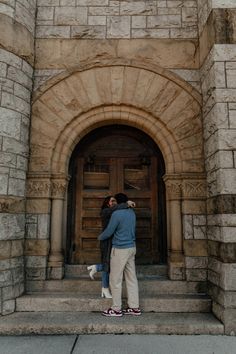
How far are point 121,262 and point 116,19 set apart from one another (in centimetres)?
401

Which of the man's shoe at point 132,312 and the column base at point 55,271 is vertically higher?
the column base at point 55,271

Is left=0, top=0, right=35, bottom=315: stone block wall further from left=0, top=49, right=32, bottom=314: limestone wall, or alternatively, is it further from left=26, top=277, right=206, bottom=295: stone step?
left=26, top=277, right=206, bottom=295: stone step

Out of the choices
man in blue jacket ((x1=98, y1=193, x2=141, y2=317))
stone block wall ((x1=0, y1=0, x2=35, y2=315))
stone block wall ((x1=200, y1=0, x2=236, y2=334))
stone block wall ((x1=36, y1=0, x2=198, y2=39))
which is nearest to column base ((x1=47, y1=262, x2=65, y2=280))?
stone block wall ((x1=0, y1=0, x2=35, y2=315))

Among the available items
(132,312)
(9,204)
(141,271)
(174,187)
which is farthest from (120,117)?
(132,312)

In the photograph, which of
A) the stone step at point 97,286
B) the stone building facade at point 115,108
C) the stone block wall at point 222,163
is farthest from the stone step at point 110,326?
the stone step at point 97,286

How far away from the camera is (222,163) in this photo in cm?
381

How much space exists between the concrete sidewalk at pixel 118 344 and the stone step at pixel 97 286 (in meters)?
0.92

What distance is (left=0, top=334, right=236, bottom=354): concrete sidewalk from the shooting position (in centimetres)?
299

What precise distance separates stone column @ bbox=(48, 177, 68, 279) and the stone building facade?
0.6 inches

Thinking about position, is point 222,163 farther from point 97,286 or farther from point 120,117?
point 97,286

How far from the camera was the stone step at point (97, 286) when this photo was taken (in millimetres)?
4289

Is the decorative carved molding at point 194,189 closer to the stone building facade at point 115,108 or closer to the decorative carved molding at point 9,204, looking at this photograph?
the stone building facade at point 115,108

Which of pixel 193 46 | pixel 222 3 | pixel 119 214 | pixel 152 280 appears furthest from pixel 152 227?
pixel 222 3

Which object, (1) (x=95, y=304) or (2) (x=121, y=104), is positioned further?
(2) (x=121, y=104)
